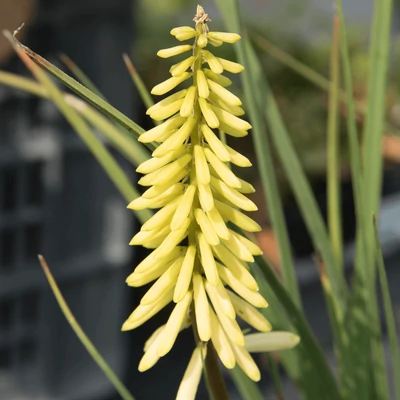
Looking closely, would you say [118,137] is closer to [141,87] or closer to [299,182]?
[141,87]

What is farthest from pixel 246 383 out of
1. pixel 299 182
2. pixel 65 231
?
pixel 65 231

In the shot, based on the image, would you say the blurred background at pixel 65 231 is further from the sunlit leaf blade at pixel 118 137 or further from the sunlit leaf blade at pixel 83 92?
the sunlit leaf blade at pixel 83 92

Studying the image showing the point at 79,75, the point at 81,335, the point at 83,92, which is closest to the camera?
the point at 83,92

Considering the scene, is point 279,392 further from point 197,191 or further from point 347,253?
point 347,253

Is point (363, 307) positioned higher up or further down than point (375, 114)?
further down

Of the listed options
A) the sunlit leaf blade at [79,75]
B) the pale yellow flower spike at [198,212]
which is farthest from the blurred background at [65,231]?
the pale yellow flower spike at [198,212]

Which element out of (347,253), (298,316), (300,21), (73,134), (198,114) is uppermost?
(300,21)

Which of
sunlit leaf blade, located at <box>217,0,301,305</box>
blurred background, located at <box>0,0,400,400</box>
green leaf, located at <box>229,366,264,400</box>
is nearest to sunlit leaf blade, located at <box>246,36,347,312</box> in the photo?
sunlit leaf blade, located at <box>217,0,301,305</box>

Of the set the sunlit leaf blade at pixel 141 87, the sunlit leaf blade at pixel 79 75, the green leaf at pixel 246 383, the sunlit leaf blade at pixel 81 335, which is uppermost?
the sunlit leaf blade at pixel 79 75

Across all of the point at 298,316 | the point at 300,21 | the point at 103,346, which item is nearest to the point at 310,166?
the point at 300,21
